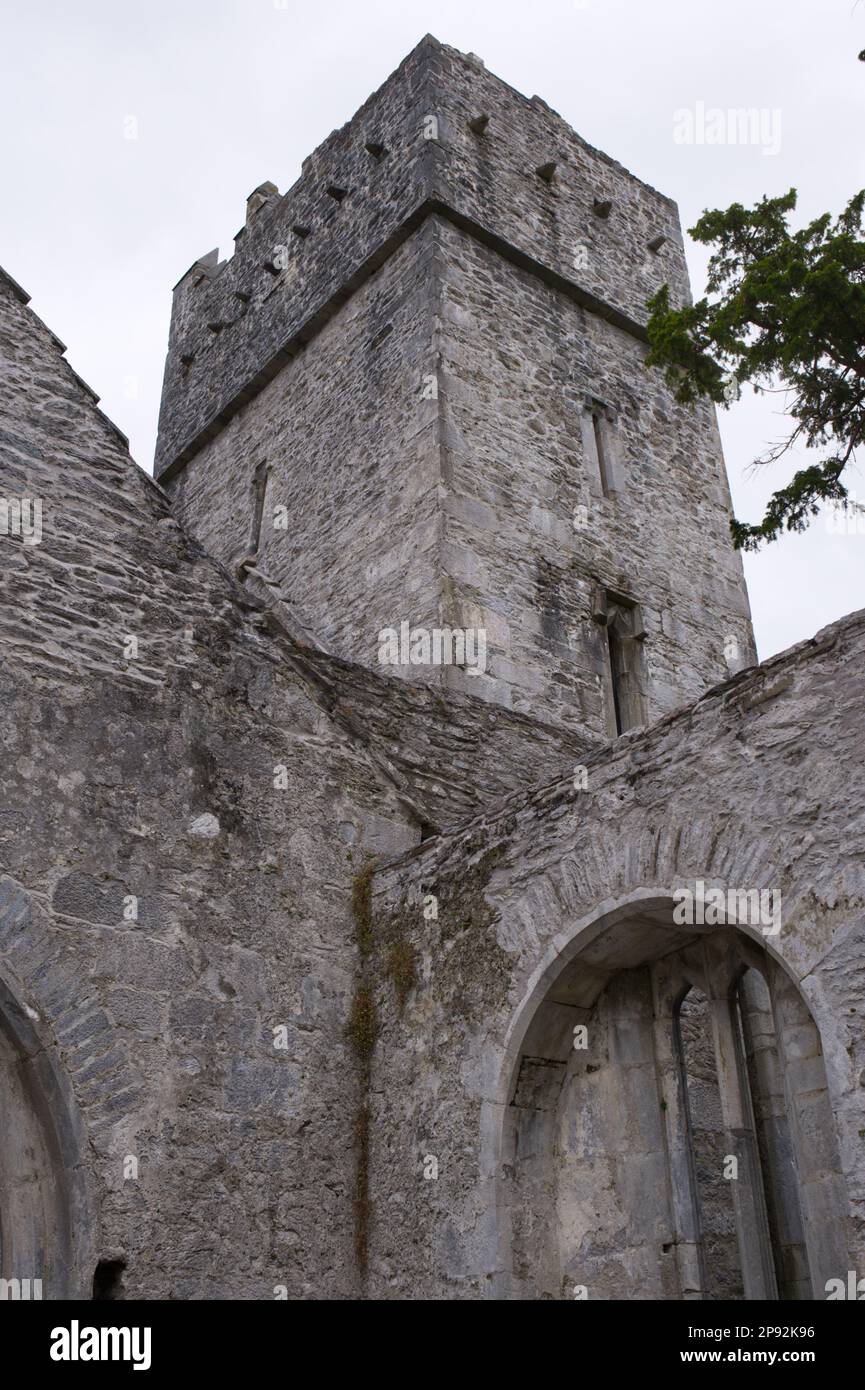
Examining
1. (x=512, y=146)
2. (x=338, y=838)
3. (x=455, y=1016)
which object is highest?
(x=512, y=146)

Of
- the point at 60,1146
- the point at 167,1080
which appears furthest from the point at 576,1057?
the point at 60,1146

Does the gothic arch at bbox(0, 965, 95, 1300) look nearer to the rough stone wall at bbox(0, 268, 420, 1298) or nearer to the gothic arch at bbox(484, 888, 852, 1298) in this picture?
the rough stone wall at bbox(0, 268, 420, 1298)

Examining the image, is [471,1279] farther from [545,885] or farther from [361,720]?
[361,720]

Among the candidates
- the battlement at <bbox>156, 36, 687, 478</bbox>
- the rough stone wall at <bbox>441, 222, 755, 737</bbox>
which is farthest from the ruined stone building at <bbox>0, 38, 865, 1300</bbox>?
the battlement at <bbox>156, 36, 687, 478</bbox>

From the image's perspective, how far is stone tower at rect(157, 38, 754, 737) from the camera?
10969 mm

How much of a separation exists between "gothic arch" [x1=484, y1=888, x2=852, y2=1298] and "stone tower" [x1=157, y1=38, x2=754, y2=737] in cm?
489

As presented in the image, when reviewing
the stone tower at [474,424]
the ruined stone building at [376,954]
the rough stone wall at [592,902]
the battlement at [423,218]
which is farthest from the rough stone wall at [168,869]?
the battlement at [423,218]

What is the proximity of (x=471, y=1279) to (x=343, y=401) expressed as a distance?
9.10 meters

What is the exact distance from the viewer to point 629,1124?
5242 mm

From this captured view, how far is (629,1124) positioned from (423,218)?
9427mm
